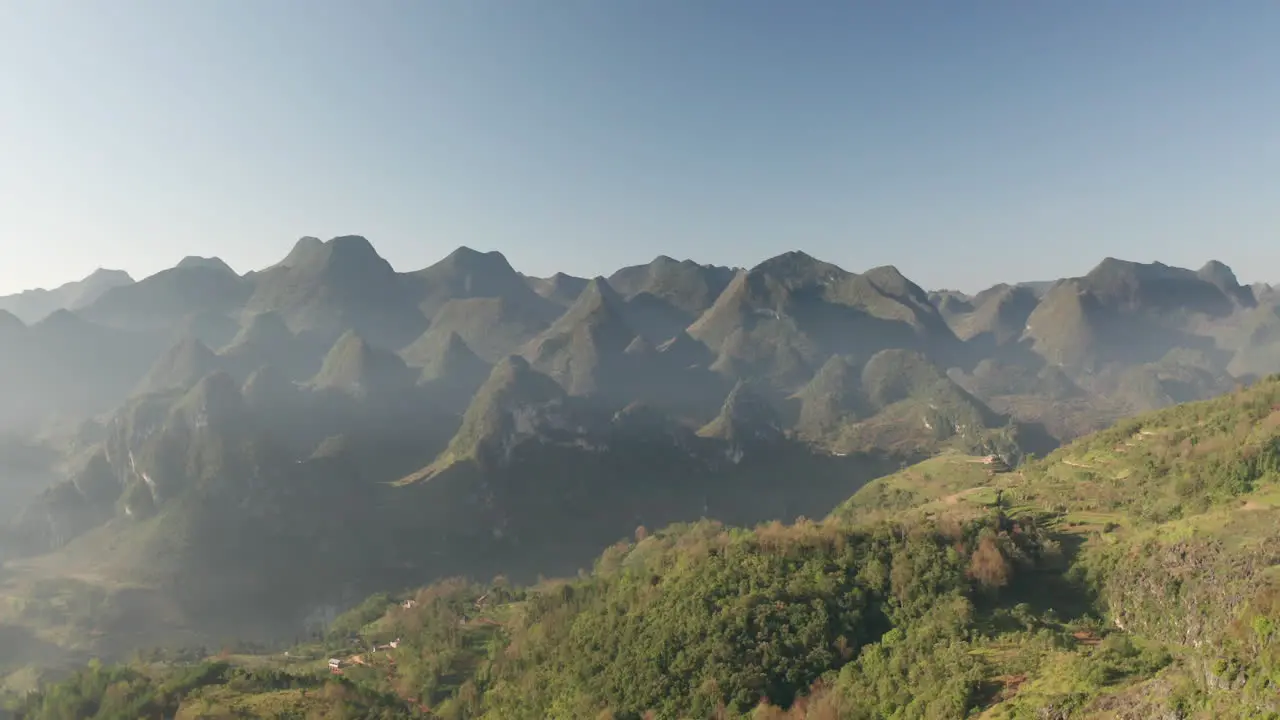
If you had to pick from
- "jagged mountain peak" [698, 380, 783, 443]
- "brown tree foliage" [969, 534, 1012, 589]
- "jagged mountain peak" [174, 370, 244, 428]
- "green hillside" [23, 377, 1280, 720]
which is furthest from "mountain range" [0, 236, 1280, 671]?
"brown tree foliage" [969, 534, 1012, 589]

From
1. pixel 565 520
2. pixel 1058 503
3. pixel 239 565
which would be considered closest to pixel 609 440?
pixel 565 520

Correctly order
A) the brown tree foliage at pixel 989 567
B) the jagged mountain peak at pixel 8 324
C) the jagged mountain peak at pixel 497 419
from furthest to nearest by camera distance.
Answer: the jagged mountain peak at pixel 8 324
the jagged mountain peak at pixel 497 419
the brown tree foliage at pixel 989 567

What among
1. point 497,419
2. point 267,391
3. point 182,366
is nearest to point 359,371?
point 267,391

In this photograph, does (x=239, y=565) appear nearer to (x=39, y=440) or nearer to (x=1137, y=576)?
(x=39, y=440)

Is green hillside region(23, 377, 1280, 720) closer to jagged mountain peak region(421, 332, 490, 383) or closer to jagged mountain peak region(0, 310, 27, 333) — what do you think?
jagged mountain peak region(421, 332, 490, 383)

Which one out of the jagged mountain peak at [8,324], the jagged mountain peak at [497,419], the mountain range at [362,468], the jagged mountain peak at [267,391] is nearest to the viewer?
the mountain range at [362,468]

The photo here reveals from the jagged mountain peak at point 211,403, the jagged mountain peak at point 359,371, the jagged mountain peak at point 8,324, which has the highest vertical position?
the jagged mountain peak at point 8,324

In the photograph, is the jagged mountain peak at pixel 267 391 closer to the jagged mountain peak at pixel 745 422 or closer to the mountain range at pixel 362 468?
the mountain range at pixel 362 468

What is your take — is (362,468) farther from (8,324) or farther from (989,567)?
(8,324)

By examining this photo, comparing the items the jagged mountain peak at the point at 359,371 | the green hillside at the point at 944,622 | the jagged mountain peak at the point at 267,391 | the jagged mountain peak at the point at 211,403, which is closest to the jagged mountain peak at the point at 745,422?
the jagged mountain peak at the point at 359,371

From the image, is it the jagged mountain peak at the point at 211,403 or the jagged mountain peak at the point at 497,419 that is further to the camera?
the jagged mountain peak at the point at 497,419

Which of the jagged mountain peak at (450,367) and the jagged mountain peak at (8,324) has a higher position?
the jagged mountain peak at (8,324)
